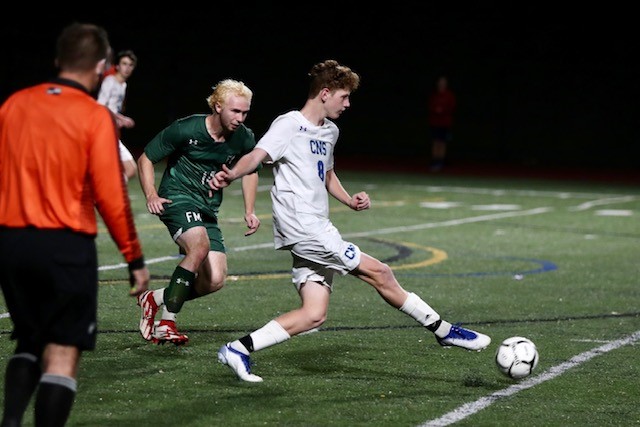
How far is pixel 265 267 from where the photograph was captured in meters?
13.0

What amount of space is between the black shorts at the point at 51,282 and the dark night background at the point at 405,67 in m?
28.2

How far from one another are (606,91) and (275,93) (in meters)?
9.39

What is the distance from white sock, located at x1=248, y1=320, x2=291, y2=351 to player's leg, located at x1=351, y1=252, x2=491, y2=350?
0.58m

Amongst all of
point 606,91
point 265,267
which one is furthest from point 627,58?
point 265,267

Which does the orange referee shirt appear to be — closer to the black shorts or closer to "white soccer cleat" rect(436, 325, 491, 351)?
the black shorts

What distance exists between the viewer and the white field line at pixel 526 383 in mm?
6656

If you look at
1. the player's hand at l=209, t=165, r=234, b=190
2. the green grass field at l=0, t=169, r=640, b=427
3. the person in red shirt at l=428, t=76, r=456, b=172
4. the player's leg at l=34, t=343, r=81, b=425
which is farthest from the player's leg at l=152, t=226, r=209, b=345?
the person in red shirt at l=428, t=76, r=456, b=172

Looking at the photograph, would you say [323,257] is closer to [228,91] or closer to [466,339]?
[466,339]

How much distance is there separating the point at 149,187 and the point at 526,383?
2.91 metres

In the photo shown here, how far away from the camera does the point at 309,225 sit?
25.0 feet

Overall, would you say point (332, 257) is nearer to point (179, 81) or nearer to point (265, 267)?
point (265, 267)

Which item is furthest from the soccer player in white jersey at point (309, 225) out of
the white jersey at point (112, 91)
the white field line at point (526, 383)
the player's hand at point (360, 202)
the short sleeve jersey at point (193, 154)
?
the white jersey at point (112, 91)

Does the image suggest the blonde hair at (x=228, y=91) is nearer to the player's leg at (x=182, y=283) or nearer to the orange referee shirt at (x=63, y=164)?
the player's leg at (x=182, y=283)

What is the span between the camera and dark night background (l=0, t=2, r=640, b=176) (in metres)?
34.9
